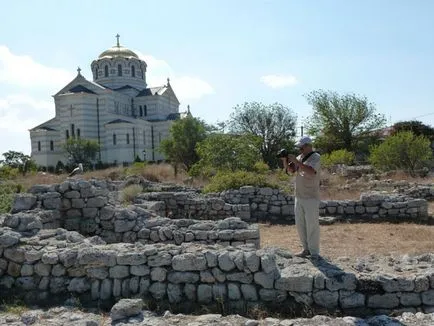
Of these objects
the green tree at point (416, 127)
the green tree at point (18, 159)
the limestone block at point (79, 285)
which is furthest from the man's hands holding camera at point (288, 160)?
the green tree at point (18, 159)

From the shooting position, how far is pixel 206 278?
5.65 m

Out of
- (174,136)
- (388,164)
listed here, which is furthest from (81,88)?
(388,164)

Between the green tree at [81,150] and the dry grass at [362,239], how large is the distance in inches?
1746

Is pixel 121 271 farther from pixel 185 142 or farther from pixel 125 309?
pixel 185 142

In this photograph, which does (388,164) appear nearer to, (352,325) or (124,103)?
(352,325)

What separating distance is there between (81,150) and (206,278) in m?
52.0

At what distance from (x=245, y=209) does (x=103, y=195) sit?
18.9 ft

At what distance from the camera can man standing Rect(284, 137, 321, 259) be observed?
6.13 m

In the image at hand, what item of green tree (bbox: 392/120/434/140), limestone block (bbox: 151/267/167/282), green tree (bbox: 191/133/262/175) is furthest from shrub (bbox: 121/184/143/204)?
green tree (bbox: 392/120/434/140)

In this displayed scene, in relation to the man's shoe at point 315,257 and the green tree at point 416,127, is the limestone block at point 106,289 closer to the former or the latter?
the man's shoe at point 315,257

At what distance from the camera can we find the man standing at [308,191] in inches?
241

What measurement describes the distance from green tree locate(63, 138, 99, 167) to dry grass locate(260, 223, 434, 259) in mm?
44340

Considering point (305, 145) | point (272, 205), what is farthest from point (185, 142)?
point (305, 145)

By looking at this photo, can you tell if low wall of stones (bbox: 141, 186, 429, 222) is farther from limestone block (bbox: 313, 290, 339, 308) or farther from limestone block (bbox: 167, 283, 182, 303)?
limestone block (bbox: 313, 290, 339, 308)
